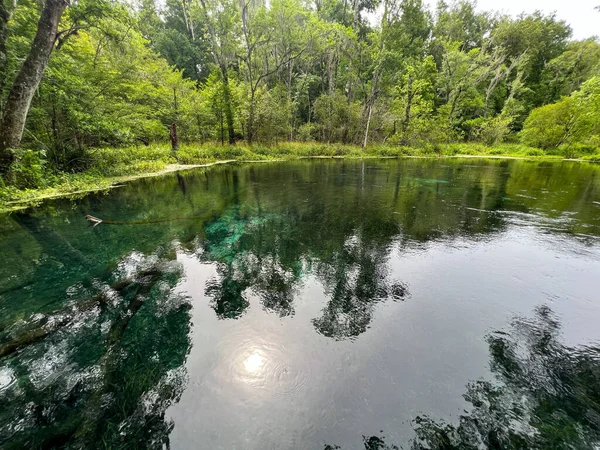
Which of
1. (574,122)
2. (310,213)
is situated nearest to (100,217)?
(310,213)

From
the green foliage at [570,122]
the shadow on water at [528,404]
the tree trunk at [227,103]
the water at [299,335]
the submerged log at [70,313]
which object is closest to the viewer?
the shadow on water at [528,404]

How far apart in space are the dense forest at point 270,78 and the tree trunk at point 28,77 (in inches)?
1.1

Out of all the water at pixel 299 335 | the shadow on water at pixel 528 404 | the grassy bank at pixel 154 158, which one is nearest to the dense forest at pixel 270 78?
the grassy bank at pixel 154 158

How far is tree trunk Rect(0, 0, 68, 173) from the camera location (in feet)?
23.3

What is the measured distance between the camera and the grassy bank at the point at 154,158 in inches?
318

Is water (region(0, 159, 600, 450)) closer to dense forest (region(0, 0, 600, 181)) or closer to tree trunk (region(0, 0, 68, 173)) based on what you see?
tree trunk (region(0, 0, 68, 173))

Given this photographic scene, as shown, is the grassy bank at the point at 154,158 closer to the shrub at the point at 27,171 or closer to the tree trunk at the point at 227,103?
the shrub at the point at 27,171

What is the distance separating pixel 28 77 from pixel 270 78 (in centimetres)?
2688

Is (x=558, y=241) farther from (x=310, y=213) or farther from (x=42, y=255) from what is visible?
(x=42, y=255)

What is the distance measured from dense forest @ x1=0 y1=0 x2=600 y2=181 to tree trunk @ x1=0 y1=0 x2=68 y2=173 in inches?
1.1

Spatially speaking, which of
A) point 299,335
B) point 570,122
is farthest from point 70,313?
point 570,122

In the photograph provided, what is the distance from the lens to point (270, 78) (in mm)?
30078

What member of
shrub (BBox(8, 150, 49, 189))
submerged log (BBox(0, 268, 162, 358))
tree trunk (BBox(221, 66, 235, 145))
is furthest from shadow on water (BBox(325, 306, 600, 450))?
tree trunk (BBox(221, 66, 235, 145))

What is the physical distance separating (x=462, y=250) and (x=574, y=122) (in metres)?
29.9
